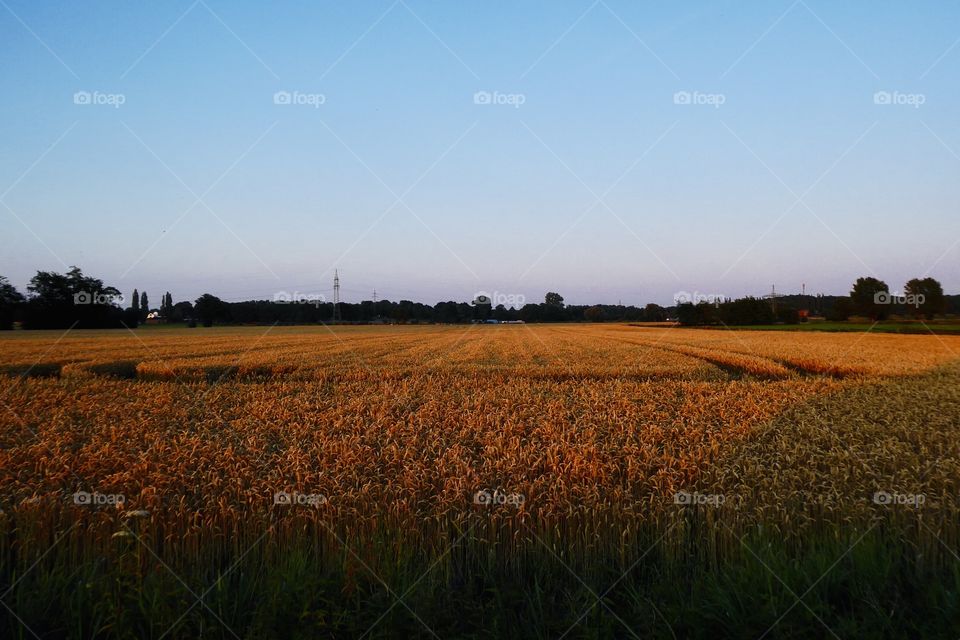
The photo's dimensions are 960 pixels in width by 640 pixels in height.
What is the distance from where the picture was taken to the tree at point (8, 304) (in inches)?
3009

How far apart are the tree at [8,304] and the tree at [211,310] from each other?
95.7 ft

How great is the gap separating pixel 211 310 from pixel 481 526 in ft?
369

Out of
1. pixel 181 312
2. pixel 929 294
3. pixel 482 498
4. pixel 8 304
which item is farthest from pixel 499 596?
pixel 181 312

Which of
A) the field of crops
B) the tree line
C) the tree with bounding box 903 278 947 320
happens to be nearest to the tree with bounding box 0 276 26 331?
the tree line

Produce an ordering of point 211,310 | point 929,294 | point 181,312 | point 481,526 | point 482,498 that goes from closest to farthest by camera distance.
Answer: point 481,526, point 482,498, point 929,294, point 211,310, point 181,312

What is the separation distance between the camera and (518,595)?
542 centimetres

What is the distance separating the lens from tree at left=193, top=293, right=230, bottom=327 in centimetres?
10569

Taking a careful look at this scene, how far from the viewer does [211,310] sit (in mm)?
106438

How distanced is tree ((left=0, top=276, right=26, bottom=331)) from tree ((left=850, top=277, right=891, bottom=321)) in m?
112

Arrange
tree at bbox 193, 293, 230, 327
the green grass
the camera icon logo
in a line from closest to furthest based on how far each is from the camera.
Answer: the green grass, the camera icon logo, tree at bbox 193, 293, 230, 327

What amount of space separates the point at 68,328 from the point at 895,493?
320ft

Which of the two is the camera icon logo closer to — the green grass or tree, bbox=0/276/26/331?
the green grass

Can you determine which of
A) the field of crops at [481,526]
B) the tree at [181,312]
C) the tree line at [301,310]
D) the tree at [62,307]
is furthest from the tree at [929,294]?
the tree at [181,312]

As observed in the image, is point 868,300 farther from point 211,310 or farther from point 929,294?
point 211,310
